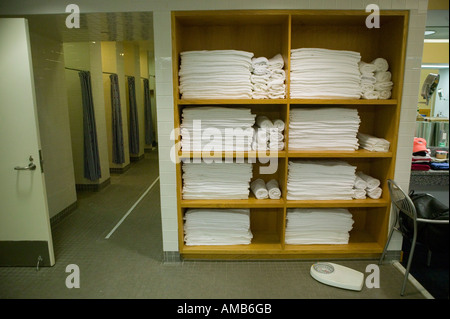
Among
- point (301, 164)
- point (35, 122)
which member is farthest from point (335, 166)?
point (35, 122)

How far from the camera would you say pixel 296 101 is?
2357 millimetres

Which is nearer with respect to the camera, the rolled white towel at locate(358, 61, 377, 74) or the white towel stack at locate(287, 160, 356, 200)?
the rolled white towel at locate(358, 61, 377, 74)

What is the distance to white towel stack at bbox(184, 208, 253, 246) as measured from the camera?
2.63 metres

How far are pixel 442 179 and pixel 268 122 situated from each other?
5.93 ft

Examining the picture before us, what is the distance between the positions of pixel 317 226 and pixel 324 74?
4.22 feet

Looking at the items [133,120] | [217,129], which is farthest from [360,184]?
[133,120]

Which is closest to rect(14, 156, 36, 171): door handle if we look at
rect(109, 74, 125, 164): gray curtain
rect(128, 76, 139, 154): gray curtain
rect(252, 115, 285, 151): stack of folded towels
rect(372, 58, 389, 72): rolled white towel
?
rect(252, 115, 285, 151): stack of folded towels

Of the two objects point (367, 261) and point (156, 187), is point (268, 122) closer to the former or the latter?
point (367, 261)

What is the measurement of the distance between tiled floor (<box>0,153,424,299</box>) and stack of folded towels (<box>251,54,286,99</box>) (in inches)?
56.6

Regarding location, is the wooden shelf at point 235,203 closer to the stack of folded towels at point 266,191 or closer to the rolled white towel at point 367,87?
the stack of folded towels at point 266,191

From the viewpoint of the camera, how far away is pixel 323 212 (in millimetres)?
2639

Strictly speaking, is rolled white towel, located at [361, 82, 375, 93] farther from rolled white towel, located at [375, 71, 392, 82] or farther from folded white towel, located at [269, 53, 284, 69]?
folded white towel, located at [269, 53, 284, 69]

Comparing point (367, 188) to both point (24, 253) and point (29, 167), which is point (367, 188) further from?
point (24, 253)
